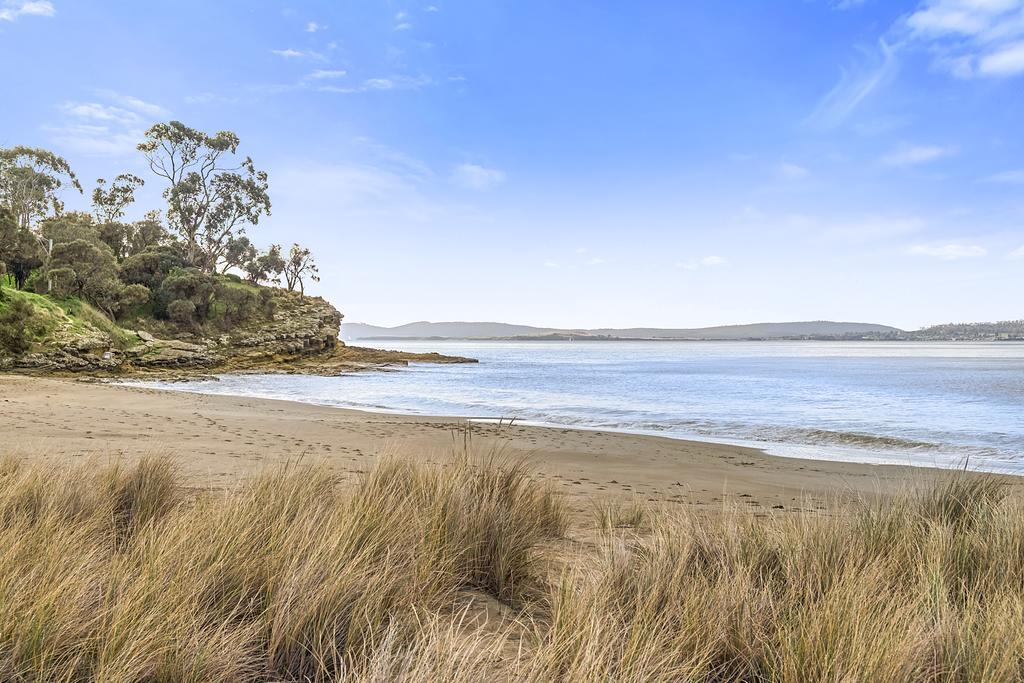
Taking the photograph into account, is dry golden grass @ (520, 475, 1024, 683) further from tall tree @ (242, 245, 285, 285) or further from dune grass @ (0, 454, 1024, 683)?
tall tree @ (242, 245, 285, 285)

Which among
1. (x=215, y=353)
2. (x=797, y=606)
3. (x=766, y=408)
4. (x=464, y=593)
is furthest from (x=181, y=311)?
(x=797, y=606)

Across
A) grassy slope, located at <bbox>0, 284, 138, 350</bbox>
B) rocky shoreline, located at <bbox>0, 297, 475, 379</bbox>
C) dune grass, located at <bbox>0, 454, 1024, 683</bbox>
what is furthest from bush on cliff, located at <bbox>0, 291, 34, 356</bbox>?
dune grass, located at <bbox>0, 454, 1024, 683</bbox>

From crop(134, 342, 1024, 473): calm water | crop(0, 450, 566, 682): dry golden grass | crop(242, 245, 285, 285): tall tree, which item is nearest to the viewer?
crop(0, 450, 566, 682): dry golden grass

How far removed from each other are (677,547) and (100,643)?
105 inches

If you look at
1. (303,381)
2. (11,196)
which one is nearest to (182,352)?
(303,381)

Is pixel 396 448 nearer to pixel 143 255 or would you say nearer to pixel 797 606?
pixel 797 606

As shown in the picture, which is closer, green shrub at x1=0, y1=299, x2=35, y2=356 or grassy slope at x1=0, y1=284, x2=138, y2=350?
green shrub at x1=0, y1=299, x2=35, y2=356

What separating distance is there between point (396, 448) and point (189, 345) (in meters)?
37.2

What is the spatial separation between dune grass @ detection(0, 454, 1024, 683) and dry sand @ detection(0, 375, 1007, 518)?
1337 mm

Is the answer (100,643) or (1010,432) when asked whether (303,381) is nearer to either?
(1010,432)

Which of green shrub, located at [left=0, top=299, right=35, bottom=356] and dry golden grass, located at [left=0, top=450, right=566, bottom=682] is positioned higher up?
green shrub, located at [left=0, top=299, right=35, bottom=356]

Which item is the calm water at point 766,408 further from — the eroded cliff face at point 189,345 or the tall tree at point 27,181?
the tall tree at point 27,181

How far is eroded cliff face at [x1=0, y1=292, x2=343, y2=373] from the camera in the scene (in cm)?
2852

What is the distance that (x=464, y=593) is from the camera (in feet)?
11.3
